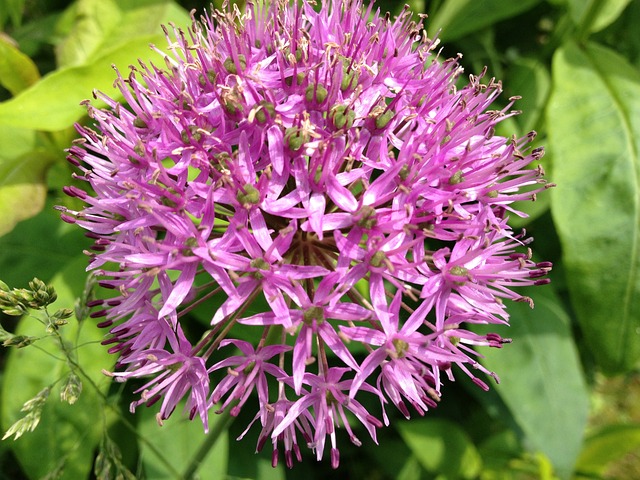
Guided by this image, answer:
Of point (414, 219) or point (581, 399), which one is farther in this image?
point (581, 399)

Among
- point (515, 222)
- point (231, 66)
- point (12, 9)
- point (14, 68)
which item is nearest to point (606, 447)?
point (515, 222)

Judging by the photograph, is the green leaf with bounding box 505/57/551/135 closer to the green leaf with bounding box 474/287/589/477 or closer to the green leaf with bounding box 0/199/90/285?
the green leaf with bounding box 474/287/589/477

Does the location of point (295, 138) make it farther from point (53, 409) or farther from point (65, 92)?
point (53, 409)

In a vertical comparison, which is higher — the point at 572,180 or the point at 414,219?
the point at 414,219

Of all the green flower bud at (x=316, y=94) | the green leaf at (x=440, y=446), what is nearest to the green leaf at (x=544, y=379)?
the green leaf at (x=440, y=446)

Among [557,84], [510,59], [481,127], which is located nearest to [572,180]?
[557,84]

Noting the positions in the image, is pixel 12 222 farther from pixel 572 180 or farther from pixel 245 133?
pixel 572 180
